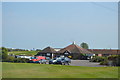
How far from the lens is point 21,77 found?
14828mm

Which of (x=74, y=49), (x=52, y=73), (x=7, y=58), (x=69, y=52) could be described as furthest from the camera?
(x=74, y=49)

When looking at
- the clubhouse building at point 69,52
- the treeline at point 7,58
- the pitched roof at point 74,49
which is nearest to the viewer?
the treeline at point 7,58

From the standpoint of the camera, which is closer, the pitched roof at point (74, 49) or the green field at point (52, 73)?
the green field at point (52, 73)

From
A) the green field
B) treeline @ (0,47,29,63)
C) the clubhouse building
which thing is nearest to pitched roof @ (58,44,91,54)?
the clubhouse building

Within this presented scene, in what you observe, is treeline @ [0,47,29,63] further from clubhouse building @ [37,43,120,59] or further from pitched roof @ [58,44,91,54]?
pitched roof @ [58,44,91,54]

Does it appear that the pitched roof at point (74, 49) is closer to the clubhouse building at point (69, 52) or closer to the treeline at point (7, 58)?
the clubhouse building at point (69, 52)

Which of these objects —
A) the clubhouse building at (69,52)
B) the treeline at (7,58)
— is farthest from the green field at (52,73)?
the clubhouse building at (69,52)

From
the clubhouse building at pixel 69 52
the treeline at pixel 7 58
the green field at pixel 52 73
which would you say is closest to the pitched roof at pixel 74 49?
the clubhouse building at pixel 69 52

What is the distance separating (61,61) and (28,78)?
816 inches

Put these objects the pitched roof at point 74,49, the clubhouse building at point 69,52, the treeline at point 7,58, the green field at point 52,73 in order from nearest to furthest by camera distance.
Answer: the green field at point 52,73, the treeline at point 7,58, the clubhouse building at point 69,52, the pitched roof at point 74,49

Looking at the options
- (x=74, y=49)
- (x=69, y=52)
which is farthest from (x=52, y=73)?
(x=74, y=49)

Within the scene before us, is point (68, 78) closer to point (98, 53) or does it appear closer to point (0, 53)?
point (0, 53)

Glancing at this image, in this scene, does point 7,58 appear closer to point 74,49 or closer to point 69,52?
point 69,52

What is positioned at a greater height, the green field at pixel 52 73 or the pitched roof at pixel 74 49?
the pitched roof at pixel 74 49
